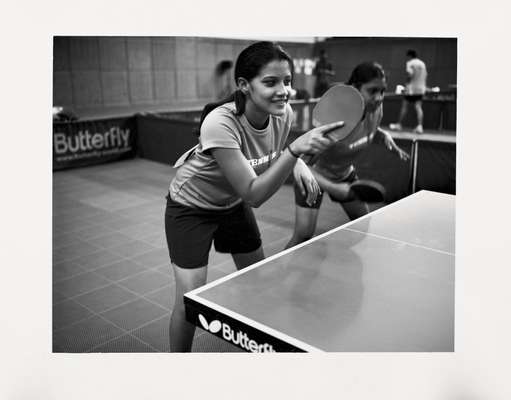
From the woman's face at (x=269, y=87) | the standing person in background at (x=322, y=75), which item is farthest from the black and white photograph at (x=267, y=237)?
the standing person in background at (x=322, y=75)

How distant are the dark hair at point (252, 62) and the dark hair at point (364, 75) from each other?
1.04 meters

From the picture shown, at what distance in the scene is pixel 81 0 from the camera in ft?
6.86

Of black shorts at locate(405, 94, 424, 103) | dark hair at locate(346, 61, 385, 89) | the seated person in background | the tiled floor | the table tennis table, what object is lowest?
the tiled floor

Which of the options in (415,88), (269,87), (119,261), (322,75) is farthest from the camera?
(322,75)

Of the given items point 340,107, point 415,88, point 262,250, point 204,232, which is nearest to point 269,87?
point 340,107

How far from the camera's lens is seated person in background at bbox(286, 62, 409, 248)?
289cm

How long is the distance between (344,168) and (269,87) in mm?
1251

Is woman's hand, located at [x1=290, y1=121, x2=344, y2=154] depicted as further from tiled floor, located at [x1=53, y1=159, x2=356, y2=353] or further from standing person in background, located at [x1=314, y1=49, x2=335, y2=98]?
standing person in background, located at [x1=314, y1=49, x2=335, y2=98]

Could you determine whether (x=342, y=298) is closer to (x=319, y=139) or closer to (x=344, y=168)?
(x=319, y=139)

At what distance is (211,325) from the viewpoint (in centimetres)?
146

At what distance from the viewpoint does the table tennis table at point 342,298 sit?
4.38ft

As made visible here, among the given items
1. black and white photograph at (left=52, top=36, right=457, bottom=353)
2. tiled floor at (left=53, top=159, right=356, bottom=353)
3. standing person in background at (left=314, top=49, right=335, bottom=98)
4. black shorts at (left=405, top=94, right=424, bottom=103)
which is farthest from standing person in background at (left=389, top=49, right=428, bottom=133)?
tiled floor at (left=53, top=159, right=356, bottom=353)

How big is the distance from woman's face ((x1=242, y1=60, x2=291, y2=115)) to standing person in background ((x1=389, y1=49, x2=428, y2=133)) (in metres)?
2.97
